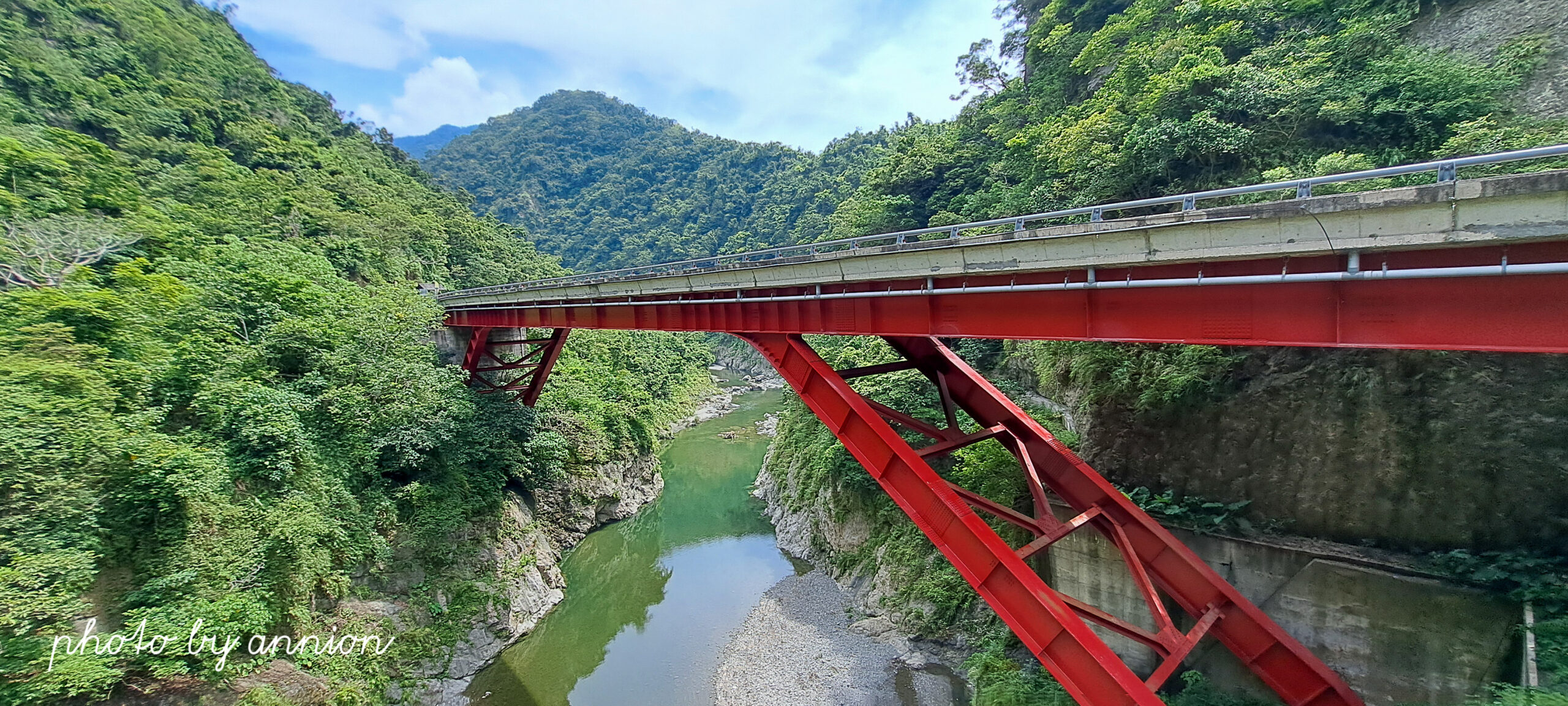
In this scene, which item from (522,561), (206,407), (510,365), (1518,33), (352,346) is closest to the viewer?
(206,407)

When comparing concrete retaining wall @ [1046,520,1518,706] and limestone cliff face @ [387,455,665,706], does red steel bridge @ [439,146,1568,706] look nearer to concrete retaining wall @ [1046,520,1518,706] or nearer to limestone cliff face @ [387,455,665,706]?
concrete retaining wall @ [1046,520,1518,706]

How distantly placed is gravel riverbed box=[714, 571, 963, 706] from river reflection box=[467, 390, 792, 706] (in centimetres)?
66

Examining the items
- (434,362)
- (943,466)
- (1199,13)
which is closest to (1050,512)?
(943,466)

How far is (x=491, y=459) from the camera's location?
14711 millimetres

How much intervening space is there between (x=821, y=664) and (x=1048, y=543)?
264 inches

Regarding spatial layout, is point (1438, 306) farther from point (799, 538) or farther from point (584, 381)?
point (584, 381)

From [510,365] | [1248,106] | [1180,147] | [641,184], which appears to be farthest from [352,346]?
[641,184]

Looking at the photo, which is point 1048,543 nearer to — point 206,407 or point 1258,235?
point 1258,235

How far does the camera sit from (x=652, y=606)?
572 inches

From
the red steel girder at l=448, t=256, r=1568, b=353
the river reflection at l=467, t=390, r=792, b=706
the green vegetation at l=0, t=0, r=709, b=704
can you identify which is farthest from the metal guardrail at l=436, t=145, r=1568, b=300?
the river reflection at l=467, t=390, r=792, b=706

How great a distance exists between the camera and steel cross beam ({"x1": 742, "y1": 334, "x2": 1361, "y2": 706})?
18.4 feet

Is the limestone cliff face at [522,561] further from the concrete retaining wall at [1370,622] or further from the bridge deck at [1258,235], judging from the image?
the concrete retaining wall at [1370,622]

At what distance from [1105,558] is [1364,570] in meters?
2.73

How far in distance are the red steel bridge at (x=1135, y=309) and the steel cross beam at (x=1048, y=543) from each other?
0.08ft
